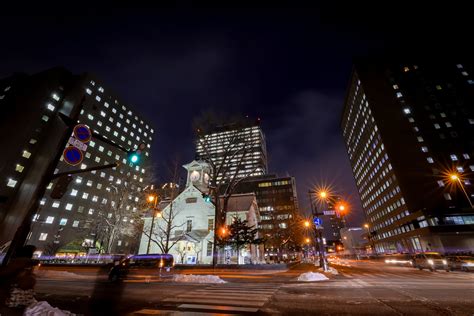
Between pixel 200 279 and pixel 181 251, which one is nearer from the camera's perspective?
pixel 200 279

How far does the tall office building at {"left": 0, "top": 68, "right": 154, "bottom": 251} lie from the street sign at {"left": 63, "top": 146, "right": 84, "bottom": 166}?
29.2 m

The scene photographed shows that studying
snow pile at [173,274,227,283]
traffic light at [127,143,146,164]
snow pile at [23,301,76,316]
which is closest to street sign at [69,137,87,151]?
traffic light at [127,143,146,164]

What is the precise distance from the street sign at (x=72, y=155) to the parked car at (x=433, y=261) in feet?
95.9

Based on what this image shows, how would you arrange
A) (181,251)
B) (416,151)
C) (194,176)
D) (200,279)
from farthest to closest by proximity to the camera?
(416,151), (194,176), (181,251), (200,279)

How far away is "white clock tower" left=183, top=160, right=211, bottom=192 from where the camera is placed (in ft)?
122

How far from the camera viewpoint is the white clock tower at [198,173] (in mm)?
37216

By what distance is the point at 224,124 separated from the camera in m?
24.1

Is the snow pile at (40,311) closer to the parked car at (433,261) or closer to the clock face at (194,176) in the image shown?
the parked car at (433,261)

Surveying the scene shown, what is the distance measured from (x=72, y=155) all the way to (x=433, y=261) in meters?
29.6

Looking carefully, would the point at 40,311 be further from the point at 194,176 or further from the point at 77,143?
the point at 194,176

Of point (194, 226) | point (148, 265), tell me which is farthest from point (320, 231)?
point (194, 226)

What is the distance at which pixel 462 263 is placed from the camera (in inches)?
754

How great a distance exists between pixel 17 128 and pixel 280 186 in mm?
99287

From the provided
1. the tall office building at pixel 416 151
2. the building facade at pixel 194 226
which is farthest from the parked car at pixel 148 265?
the tall office building at pixel 416 151
